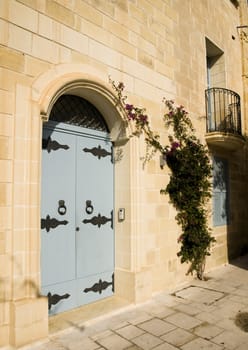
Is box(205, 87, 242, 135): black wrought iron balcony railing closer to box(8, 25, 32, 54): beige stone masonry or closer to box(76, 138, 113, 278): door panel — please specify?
box(76, 138, 113, 278): door panel

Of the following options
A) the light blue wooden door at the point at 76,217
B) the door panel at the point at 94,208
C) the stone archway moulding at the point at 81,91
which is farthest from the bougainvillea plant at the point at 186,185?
the light blue wooden door at the point at 76,217

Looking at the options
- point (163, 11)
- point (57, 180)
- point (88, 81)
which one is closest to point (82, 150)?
point (57, 180)

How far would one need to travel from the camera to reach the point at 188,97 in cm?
527

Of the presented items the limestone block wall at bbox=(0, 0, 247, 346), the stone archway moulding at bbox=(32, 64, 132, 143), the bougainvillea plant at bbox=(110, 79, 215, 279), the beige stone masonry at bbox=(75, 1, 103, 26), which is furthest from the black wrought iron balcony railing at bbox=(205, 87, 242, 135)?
the beige stone masonry at bbox=(75, 1, 103, 26)

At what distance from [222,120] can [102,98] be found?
3276 millimetres

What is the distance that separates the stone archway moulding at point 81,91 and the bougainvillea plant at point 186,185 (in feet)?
2.09

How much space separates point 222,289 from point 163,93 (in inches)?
124

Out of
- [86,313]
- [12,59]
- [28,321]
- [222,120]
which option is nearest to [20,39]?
[12,59]

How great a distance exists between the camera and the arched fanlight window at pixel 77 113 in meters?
3.63

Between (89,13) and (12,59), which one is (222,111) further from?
(12,59)

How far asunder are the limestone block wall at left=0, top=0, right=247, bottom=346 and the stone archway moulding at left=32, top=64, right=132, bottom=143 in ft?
0.05

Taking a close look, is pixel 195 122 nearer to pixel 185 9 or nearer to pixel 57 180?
pixel 185 9

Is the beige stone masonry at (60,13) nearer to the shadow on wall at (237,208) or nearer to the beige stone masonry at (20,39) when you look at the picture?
the beige stone masonry at (20,39)

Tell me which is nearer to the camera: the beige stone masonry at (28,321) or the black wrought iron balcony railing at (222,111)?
the beige stone masonry at (28,321)
